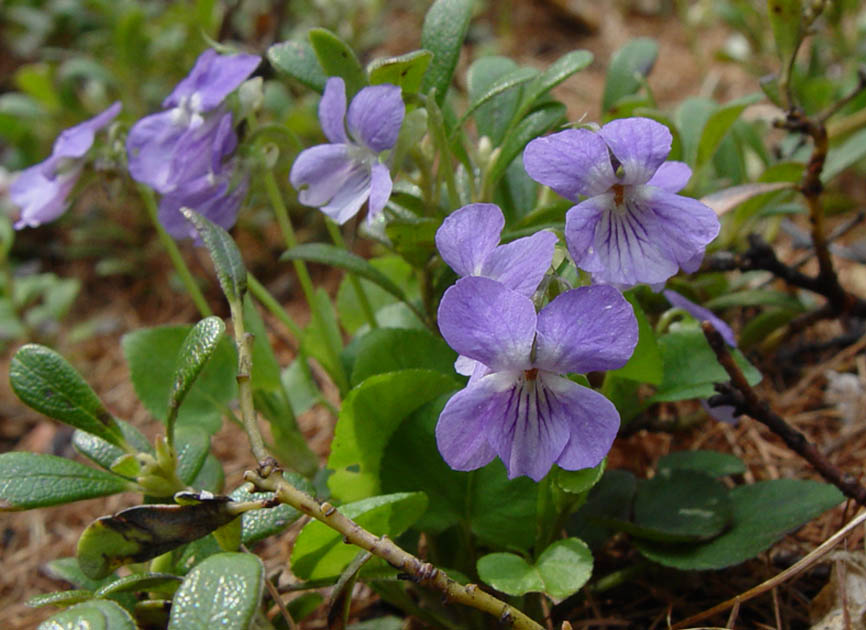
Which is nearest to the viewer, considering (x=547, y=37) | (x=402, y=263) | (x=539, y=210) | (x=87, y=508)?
(x=539, y=210)

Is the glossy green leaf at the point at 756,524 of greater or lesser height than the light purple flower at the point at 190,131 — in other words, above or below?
below

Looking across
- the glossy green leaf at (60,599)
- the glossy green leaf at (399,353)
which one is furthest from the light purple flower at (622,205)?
the glossy green leaf at (60,599)

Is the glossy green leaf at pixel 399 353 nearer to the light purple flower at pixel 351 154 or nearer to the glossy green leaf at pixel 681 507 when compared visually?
the light purple flower at pixel 351 154

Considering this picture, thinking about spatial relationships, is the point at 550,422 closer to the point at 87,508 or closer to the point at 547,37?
the point at 87,508

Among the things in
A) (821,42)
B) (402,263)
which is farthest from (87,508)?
(821,42)

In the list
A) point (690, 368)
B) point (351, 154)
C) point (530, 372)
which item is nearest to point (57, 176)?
point (351, 154)

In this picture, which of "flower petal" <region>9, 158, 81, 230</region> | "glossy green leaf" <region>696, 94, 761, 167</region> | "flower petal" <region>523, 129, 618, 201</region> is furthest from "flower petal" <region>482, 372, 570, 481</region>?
"flower petal" <region>9, 158, 81, 230</region>

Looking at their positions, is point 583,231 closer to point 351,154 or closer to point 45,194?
point 351,154

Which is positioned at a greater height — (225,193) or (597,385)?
(225,193)
